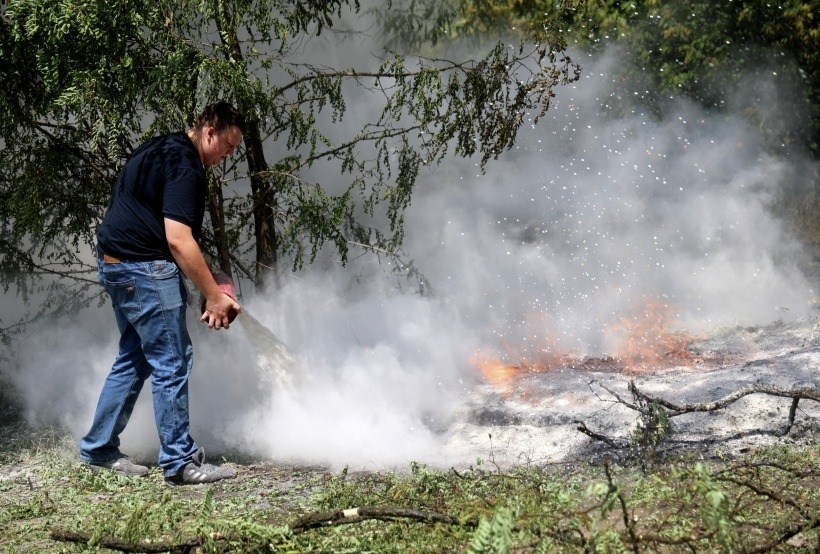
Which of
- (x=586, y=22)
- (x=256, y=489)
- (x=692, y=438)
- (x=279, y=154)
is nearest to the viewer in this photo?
(x=256, y=489)

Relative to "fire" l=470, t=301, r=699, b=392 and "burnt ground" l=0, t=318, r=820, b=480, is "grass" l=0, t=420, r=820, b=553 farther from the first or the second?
"fire" l=470, t=301, r=699, b=392

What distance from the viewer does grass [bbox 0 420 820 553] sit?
269 cm

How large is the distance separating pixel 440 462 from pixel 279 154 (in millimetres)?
3721

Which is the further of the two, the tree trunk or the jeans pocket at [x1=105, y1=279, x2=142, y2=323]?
the tree trunk

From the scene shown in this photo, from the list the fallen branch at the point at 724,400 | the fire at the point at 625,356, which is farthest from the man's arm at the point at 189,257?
the fire at the point at 625,356

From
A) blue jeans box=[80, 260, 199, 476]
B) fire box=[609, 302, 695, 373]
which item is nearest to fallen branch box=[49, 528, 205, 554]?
blue jeans box=[80, 260, 199, 476]

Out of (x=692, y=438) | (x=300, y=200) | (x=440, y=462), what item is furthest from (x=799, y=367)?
(x=300, y=200)

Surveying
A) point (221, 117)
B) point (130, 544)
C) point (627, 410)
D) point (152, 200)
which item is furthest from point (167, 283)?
point (627, 410)

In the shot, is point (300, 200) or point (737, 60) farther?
point (737, 60)

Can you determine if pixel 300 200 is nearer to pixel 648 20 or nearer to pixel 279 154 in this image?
pixel 279 154

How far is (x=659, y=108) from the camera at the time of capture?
981 centimetres

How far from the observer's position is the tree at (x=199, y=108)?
4.98m

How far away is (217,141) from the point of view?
4.42 meters

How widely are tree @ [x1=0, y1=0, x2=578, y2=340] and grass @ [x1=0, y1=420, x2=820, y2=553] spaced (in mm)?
1859
